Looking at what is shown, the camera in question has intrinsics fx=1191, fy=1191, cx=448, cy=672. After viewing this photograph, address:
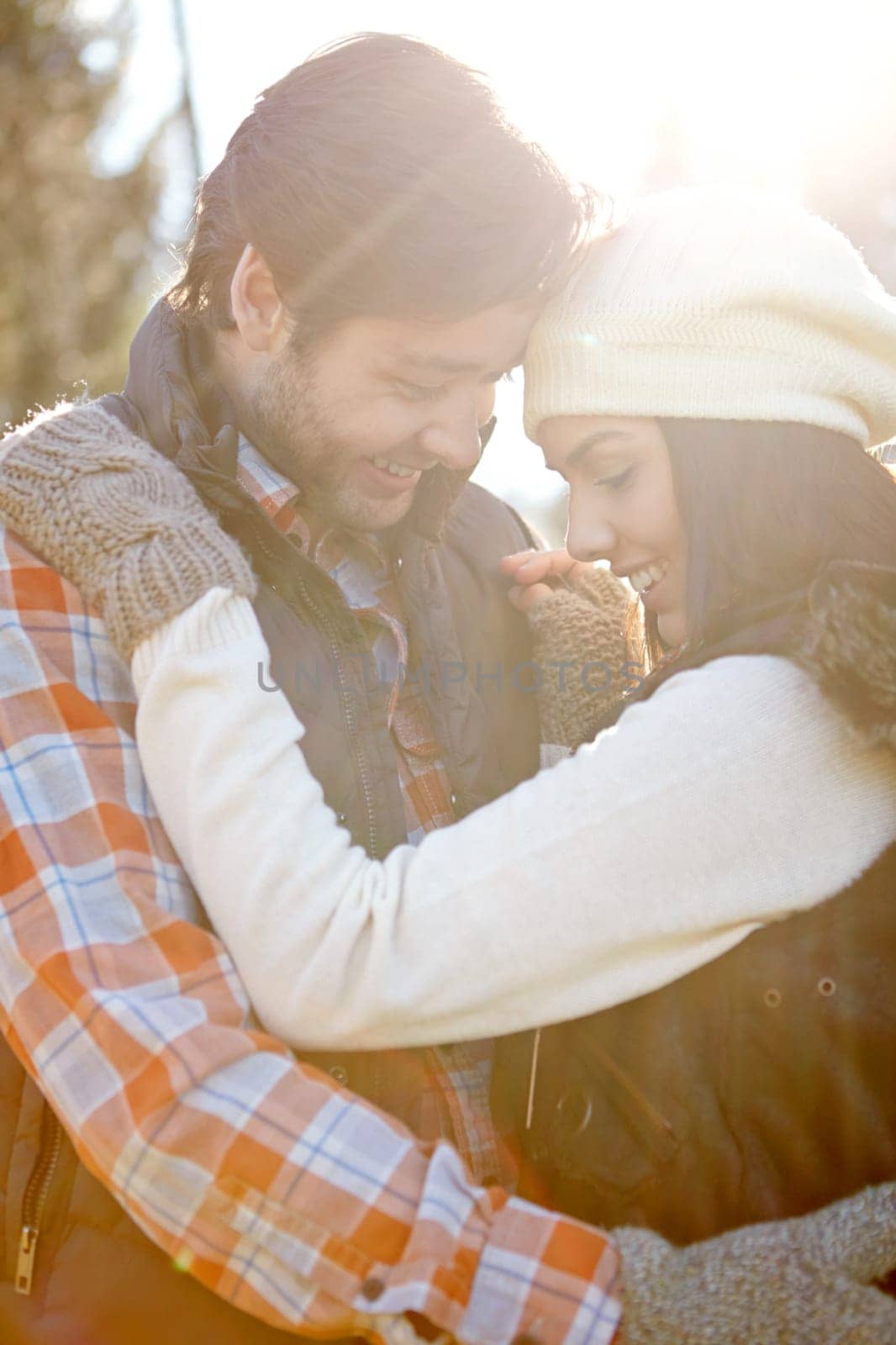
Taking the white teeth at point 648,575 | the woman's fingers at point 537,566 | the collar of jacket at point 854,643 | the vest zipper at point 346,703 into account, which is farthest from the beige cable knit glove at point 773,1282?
the woman's fingers at point 537,566

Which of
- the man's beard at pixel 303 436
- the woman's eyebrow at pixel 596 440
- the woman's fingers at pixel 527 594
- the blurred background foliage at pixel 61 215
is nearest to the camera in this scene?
the woman's eyebrow at pixel 596 440

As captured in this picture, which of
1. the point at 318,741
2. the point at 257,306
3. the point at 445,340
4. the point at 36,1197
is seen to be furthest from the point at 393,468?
the point at 36,1197

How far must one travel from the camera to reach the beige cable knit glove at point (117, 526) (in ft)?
5.32

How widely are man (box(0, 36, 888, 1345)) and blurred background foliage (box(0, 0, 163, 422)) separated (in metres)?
6.20

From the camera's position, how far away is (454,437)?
2.22 metres

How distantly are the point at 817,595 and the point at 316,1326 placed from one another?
1126mm

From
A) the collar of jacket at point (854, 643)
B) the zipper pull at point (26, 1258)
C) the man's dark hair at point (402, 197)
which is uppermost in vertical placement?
the man's dark hair at point (402, 197)

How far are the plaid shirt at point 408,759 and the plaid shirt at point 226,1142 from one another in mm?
342

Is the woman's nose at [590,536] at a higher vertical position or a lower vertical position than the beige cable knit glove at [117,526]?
lower

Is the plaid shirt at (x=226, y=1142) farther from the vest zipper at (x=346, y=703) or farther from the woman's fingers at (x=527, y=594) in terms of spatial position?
the woman's fingers at (x=527, y=594)

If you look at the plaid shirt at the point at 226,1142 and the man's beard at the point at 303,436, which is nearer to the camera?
the plaid shirt at the point at 226,1142

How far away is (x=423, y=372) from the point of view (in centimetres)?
218

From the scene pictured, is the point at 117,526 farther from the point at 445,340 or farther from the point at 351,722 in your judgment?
the point at 445,340

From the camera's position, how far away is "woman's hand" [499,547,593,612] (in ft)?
8.08
